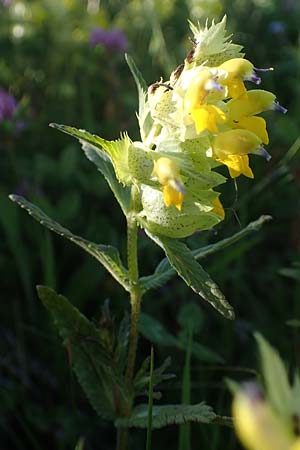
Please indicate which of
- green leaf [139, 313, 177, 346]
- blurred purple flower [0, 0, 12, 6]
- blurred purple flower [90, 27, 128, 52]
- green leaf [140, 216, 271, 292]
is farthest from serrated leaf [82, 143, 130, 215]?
blurred purple flower [0, 0, 12, 6]

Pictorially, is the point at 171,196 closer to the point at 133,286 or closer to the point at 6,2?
the point at 133,286

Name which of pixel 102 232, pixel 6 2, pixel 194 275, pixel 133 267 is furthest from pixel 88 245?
pixel 6 2

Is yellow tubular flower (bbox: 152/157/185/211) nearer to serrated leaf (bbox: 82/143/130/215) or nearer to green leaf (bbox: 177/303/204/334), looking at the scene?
serrated leaf (bbox: 82/143/130/215)

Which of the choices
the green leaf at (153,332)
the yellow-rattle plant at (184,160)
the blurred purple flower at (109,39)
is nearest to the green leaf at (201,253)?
the yellow-rattle plant at (184,160)

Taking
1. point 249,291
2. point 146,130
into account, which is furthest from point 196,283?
point 249,291

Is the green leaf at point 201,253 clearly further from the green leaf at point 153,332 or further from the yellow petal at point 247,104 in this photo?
the green leaf at point 153,332
